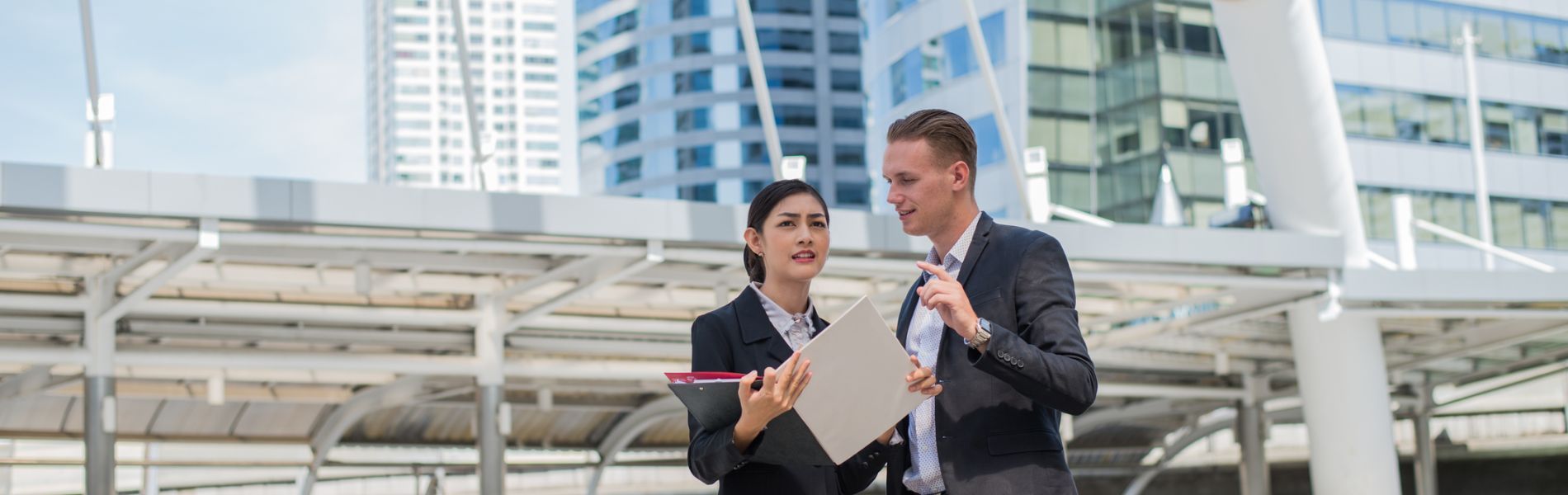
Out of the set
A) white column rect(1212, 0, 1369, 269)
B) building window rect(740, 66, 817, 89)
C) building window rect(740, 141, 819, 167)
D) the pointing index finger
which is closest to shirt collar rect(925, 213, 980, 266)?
the pointing index finger

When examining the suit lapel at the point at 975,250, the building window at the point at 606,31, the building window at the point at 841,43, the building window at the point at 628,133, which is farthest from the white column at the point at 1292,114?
the building window at the point at 606,31

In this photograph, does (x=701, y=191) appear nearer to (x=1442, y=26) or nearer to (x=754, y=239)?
(x=1442, y=26)

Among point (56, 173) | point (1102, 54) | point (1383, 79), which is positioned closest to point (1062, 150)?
point (1102, 54)

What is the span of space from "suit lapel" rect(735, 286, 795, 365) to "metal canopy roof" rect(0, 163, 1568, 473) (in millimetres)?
8065

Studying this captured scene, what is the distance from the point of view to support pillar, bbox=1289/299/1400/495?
17.4m

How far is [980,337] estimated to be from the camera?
3.07 m

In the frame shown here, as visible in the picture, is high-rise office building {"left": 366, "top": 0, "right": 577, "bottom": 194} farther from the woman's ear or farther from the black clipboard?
the black clipboard

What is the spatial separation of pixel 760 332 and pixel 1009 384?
0.78 m

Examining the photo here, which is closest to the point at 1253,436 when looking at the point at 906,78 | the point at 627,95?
the point at 906,78

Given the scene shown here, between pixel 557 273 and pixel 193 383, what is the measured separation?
25.8ft

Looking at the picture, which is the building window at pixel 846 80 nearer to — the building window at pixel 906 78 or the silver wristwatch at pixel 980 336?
the building window at pixel 906 78

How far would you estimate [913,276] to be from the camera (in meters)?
14.7

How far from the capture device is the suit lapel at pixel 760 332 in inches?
147

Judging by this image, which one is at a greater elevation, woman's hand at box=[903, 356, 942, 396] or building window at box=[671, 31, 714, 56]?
building window at box=[671, 31, 714, 56]
